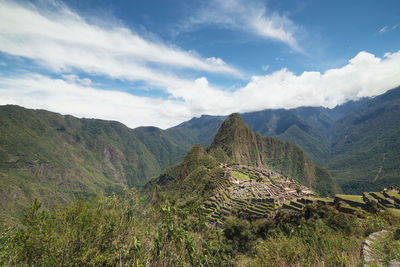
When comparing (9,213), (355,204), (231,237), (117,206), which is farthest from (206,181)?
(9,213)

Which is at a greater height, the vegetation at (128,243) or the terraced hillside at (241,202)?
the vegetation at (128,243)

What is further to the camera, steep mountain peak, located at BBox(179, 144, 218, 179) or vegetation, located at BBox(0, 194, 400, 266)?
steep mountain peak, located at BBox(179, 144, 218, 179)

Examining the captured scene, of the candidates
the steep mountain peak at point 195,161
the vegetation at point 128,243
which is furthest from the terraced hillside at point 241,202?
the steep mountain peak at point 195,161

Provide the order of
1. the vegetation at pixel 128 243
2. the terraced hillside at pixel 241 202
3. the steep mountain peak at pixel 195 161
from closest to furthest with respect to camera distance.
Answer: the vegetation at pixel 128 243 < the terraced hillside at pixel 241 202 < the steep mountain peak at pixel 195 161

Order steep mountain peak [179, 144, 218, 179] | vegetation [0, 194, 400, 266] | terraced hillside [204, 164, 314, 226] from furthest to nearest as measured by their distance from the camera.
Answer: steep mountain peak [179, 144, 218, 179] < terraced hillside [204, 164, 314, 226] < vegetation [0, 194, 400, 266]

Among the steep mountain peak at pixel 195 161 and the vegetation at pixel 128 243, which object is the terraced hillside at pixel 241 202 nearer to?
the vegetation at pixel 128 243

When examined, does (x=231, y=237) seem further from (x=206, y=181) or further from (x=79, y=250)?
(x=206, y=181)

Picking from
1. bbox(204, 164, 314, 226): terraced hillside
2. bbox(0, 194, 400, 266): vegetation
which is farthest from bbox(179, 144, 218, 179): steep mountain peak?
bbox(0, 194, 400, 266): vegetation

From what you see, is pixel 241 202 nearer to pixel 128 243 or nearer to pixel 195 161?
pixel 128 243

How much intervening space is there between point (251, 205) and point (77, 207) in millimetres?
69919

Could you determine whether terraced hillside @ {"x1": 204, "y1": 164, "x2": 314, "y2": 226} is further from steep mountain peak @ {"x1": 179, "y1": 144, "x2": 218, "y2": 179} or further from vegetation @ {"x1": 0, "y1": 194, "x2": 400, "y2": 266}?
steep mountain peak @ {"x1": 179, "y1": 144, "x2": 218, "y2": 179}

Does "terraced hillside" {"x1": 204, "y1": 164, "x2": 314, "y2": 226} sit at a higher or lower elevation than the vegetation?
lower

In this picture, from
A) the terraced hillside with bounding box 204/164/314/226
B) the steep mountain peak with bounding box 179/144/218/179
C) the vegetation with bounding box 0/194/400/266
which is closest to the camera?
the vegetation with bounding box 0/194/400/266

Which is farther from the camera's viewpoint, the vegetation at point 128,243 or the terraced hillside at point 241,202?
the terraced hillside at point 241,202
